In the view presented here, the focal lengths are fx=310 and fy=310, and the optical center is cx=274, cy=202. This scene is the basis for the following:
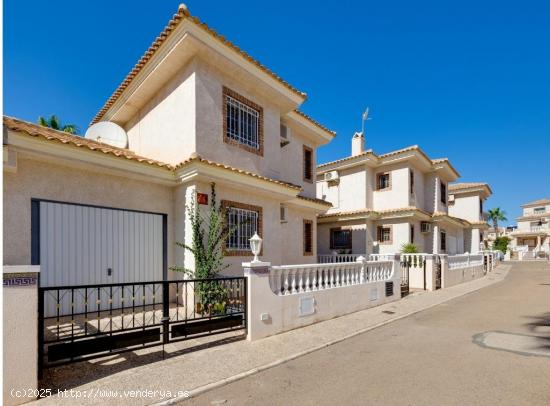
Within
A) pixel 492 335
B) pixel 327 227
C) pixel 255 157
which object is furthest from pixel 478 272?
pixel 255 157

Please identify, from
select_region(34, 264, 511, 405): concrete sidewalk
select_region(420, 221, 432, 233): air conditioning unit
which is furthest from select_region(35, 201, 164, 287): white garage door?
select_region(420, 221, 432, 233): air conditioning unit

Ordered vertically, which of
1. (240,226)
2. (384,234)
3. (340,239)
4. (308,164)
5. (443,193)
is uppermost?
(308,164)

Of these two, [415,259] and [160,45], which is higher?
[160,45]

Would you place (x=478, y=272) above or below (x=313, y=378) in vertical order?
below

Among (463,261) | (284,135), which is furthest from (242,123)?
(463,261)

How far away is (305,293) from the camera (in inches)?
290

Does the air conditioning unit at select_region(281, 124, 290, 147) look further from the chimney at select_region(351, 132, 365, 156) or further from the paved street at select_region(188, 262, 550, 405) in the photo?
the chimney at select_region(351, 132, 365, 156)

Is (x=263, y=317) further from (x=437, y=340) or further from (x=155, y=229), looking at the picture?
(x=155, y=229)

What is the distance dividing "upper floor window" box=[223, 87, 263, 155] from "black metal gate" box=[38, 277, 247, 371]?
4935mm

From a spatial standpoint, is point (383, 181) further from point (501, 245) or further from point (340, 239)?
point (501, 245)

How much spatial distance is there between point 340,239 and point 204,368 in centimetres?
1553

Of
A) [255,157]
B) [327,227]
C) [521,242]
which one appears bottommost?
[521,242]

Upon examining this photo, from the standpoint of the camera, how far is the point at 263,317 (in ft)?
20.9

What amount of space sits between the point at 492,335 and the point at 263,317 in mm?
4873
